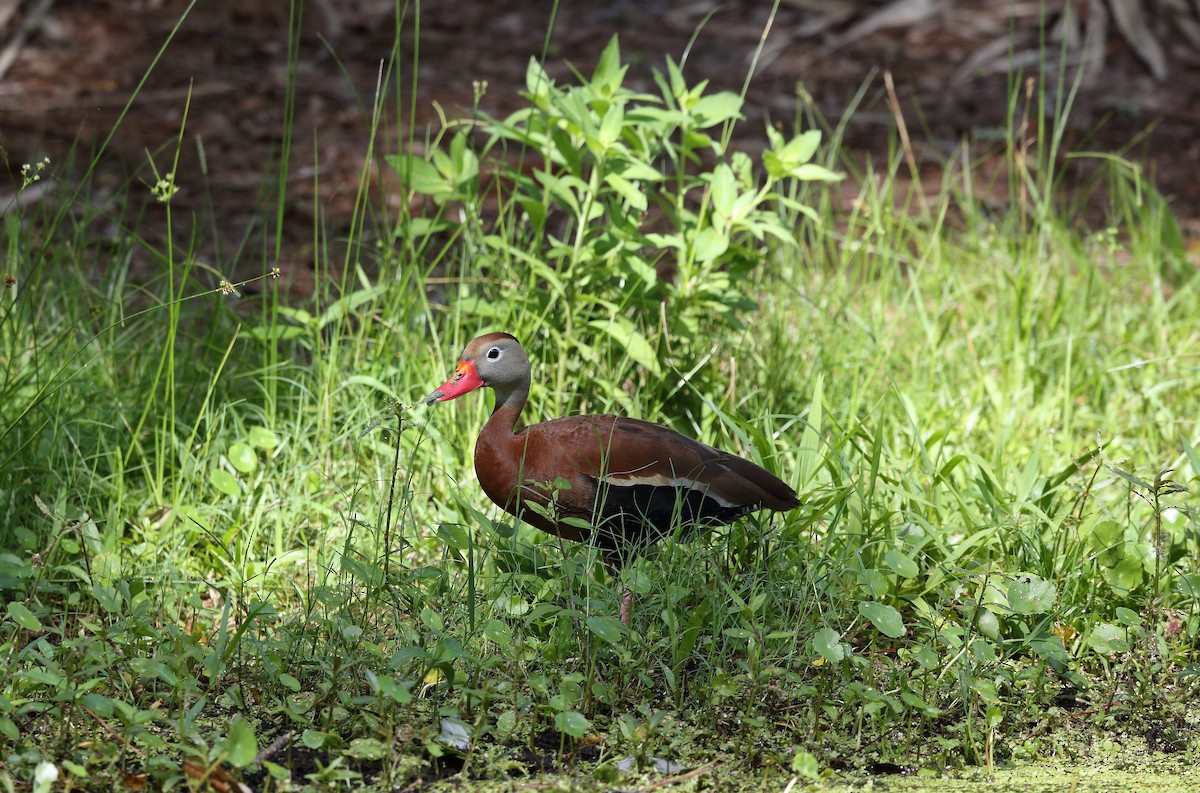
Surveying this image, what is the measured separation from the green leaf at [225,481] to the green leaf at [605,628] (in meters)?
1.27

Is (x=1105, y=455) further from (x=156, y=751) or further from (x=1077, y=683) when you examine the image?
(x=156, y=751)

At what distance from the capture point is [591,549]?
317 cm

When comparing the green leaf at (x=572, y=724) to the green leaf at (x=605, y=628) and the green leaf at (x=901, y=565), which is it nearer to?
the green leaf at (x=605, y=628)

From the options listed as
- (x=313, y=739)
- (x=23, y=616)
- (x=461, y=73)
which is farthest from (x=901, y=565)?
(x=461, y=73)

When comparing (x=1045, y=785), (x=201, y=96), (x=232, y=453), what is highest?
(x=201, y=96)

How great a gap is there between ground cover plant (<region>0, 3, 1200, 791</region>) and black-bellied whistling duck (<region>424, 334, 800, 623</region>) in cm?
10

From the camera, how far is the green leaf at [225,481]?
3648 mm

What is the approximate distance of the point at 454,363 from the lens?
419 centimetres

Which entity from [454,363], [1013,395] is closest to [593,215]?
[454,363]

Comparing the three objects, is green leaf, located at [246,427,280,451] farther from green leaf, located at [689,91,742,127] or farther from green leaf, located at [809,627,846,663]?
green leaf, located at [809,627,846,663]

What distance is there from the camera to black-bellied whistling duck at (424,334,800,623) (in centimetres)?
321

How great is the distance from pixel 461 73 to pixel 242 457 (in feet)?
13.8

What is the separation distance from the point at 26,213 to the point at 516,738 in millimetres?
3610

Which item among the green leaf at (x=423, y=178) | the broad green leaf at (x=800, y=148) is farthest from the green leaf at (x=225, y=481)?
the broad green leaf at (x=800, y=148)
